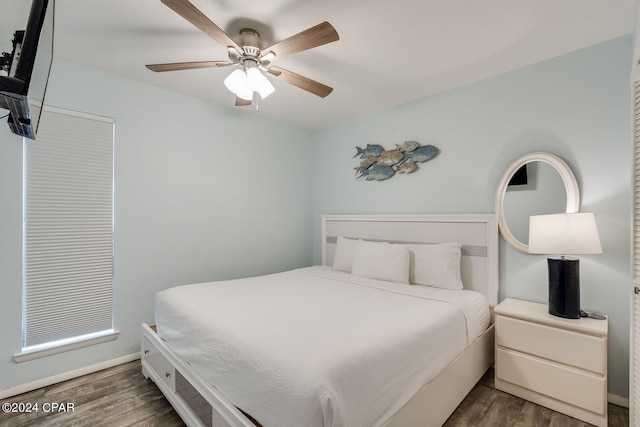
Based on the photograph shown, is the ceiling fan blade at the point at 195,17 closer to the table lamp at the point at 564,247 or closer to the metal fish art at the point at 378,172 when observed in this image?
the metal fish art at the point at 378,172

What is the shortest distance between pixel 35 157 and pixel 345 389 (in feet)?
8.92

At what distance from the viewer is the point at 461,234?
8.68ft

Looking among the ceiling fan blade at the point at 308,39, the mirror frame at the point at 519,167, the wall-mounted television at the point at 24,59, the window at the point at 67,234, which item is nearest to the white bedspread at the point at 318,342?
the mirror frame at the point at 519,167

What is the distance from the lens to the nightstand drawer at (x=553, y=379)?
1.76 meters

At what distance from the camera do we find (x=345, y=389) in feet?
3.73

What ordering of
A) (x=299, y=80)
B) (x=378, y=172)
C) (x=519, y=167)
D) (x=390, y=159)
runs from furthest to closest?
1. (x=378, y=172)
2. (x=390, y=159)
3. (x=519, y=167)
4. (x=299, y=80)

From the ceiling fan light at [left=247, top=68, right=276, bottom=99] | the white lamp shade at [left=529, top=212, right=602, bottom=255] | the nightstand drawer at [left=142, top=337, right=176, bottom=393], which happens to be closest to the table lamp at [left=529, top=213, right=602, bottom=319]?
the white lamp shade at [left=529, top=212, right=602, bottom=255]

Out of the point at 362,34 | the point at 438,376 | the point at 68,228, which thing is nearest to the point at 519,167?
the point at 362,34

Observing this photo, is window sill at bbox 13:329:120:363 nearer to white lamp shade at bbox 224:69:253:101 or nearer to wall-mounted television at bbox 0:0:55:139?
wall-mounted television at bbox 0:0:55:139

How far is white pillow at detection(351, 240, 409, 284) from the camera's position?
2.68 meters

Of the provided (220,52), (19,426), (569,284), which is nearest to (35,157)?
(220,52)

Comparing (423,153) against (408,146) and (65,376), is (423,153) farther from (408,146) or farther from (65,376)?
(65,376)

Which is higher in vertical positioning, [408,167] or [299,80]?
[299,80]

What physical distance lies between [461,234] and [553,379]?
1194mm
